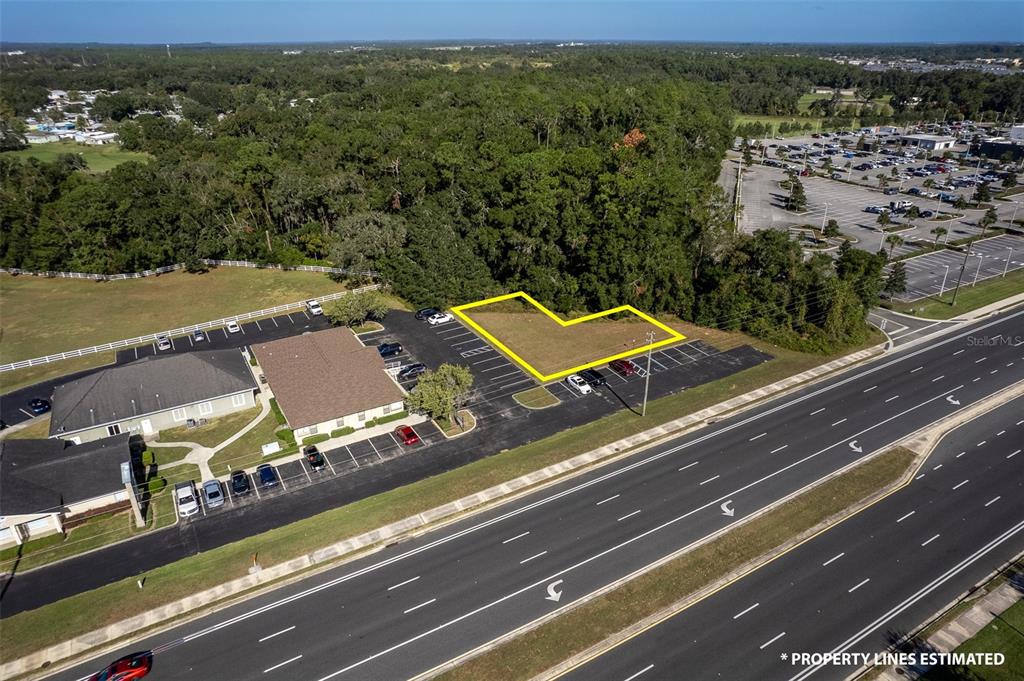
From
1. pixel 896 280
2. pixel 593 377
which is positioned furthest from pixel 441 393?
pixel 896 280

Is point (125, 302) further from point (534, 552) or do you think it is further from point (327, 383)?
point (534, 552)

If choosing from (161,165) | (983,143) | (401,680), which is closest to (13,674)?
(401,680)

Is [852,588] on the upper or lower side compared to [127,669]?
upper

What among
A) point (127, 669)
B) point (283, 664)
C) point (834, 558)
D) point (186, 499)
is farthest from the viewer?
point (186, 499)

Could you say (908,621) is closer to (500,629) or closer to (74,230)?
(500,629)

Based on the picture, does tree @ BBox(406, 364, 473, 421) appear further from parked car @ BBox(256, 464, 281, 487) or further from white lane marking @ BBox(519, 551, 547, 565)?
white lane marking @ BBox(519, 551, 547, 565)

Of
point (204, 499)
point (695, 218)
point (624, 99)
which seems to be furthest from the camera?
point (624, 99)
